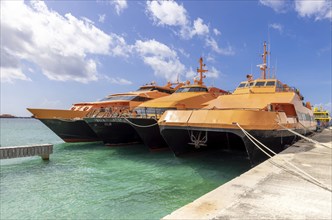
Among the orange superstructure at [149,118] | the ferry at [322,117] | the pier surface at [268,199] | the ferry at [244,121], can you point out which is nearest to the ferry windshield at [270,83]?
the ferry at [244,121]

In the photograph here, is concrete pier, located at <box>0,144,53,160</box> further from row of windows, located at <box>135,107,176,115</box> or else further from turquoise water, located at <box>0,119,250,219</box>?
row of windows, located at <box>135,107,176,115</box>

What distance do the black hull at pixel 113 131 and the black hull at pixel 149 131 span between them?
8.09 ft

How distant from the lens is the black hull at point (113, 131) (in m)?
17.2

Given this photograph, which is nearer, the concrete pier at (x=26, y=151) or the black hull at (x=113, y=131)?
the concrete pier at (x=26, y=151)

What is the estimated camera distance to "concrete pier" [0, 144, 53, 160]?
12.8 m

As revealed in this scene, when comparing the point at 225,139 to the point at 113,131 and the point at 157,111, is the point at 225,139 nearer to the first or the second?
the point at 157,111

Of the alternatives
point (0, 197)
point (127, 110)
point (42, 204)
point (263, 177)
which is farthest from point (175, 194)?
point (127, 110)

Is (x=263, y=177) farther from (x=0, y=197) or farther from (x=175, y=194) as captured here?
(x=0, y=197)

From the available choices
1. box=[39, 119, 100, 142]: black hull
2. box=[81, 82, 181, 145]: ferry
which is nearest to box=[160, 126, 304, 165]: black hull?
box=[81, 82, 181, 145]: ferry

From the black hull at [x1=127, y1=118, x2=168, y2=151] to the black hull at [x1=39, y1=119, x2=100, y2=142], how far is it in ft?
26.8

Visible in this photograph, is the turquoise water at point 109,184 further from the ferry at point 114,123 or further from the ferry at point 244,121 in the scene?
the ferry at point 114,123

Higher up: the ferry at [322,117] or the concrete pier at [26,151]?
the ferry at [322,117]

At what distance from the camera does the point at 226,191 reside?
443 cm

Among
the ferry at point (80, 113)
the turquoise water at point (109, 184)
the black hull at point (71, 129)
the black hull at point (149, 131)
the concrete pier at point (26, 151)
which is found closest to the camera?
the turquoise water at point (109, 184)
